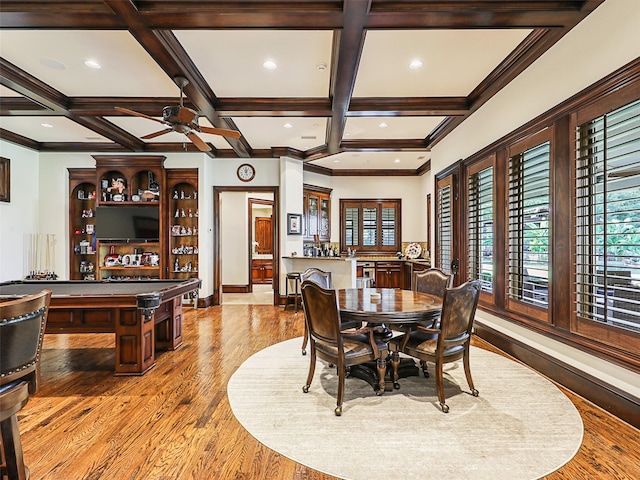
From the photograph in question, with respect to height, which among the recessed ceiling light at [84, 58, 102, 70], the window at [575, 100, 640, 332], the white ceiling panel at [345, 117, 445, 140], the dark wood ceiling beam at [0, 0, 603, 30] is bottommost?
the window at [575, 100, 640, 332]

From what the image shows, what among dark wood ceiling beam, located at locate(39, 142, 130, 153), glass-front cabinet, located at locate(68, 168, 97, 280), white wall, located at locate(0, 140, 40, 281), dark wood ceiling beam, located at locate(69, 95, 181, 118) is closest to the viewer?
dark wood ceiling beam, located at locate(69, 95, 181, 118)

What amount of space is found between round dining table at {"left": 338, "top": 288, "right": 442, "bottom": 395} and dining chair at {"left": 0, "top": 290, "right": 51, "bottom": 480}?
1.94m

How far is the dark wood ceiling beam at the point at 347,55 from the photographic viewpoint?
2484 millimetres

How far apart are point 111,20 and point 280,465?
3.49 meters

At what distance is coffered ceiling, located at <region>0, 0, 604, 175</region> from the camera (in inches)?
100

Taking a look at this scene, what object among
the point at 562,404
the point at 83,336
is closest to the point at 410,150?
the point at 562,404

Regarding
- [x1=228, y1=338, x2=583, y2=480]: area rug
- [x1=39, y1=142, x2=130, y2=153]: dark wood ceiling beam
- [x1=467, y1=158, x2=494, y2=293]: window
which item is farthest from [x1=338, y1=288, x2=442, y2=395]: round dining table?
[x1=39, y1=142, x2=130, y2=153]: dark wood ceiling beam

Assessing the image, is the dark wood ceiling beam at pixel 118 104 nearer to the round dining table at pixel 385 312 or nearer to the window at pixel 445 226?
the round dining table at pixel 385 312

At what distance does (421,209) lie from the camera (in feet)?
27.5

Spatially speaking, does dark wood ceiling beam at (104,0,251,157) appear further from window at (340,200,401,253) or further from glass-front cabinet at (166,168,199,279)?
window at (340,200,401,253)

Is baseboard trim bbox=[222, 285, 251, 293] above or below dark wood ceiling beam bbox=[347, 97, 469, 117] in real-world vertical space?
below

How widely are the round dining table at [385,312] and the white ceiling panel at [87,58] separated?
315 cm

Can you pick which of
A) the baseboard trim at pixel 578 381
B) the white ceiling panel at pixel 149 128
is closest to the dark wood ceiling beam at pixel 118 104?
the white ceiling panel at pixel 149 128

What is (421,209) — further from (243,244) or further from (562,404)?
(562,404)
